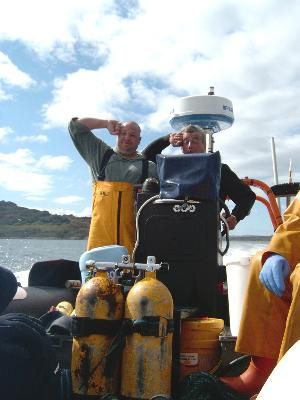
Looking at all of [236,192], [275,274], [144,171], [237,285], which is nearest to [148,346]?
[275,274]

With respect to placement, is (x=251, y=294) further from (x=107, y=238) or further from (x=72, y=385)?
(x=107, y=238)

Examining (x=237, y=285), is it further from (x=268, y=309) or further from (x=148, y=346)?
(x=148, y=346)

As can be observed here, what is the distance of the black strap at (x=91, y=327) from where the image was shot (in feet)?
8.48

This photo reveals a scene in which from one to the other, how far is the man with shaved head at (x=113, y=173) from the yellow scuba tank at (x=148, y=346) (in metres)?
1.72

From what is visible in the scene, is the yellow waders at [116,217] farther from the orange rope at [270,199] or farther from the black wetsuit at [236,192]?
the orange rope at [270,199]

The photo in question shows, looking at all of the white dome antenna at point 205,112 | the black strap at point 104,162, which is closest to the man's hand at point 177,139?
the black strap at point 104,162

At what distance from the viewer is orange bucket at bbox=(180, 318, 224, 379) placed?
2.88 meters

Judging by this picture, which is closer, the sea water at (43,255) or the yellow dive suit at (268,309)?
the yellow dive suit at (268,309)

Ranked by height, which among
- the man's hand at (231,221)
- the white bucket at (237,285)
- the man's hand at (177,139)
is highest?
the man's hand at (177,139)

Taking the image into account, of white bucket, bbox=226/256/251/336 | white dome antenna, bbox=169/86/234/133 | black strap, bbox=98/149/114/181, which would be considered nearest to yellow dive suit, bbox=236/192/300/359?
white bucket, bbox=226/256/251/336

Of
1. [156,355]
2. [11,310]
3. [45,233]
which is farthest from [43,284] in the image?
[45,233]

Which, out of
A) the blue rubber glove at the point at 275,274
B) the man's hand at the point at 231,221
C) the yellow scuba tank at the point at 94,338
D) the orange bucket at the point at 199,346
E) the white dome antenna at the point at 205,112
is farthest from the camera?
the white dome antenna at the point at 205,112

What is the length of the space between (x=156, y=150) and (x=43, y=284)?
1730 mm

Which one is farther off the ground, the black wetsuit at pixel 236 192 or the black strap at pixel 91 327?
the black wetsuit at pixel 236 192
